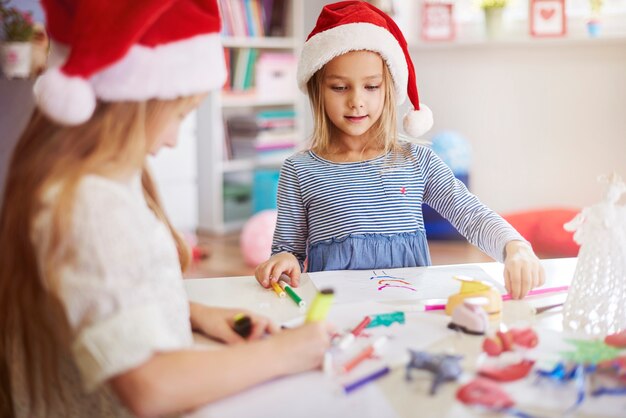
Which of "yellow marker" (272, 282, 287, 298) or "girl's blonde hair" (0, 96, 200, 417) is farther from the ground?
"girl's blonde hair" (0, 96, 200, 417)

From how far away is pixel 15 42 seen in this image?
9.23 feet

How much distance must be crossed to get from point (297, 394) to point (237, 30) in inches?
130

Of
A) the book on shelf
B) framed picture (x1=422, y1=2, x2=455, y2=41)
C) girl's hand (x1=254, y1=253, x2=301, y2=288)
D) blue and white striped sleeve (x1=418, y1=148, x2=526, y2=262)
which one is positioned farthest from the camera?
the book on shelf

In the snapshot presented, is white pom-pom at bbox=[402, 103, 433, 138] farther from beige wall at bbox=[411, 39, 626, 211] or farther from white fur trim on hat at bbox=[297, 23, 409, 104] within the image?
beige wall at bbox=[411, 39, 626, 211]

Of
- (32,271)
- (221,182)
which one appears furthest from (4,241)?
(221,182)

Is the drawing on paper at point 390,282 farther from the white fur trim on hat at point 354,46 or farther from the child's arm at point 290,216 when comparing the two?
the white fur trim on hat at point 354,46

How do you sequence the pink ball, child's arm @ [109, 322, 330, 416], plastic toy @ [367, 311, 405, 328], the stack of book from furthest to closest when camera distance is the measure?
the stack of book
the pink ball
plastic toy @ [367, 311, 405, 328]
child's arm @ [109, 322, 330, 416]

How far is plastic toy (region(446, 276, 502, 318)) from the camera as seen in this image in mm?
989

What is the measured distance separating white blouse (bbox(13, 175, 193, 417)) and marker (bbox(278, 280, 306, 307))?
0.32m

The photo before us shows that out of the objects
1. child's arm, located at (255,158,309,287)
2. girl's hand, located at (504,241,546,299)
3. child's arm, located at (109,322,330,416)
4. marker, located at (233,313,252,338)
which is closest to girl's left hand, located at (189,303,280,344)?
marker, located at (233,313,252,338)

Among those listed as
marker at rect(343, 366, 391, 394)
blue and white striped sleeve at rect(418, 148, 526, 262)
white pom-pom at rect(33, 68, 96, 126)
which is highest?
white pom-pom at rect(33, 68, 96, 126)

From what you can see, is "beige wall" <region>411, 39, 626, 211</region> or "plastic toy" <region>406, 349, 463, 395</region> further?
"beige wall" <region>411, 39, 626, 211</region>

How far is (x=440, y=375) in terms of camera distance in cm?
79

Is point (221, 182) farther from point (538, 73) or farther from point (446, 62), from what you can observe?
point (538, 73)
